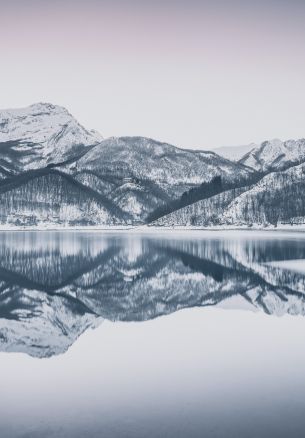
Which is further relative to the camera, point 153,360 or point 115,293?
point 115,293

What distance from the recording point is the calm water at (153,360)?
1492cm

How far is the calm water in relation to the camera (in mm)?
14922

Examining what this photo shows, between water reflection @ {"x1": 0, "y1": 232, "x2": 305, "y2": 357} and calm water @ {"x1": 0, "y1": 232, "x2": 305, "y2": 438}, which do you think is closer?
calm water @ {"x1": 0, "y1": 232, "x2": 305, "y2": 438}

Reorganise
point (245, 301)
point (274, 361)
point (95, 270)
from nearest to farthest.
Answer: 1. point (274, 361)
2. point (245, 301)
3. point (95, 270)

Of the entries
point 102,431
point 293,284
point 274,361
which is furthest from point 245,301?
point 102,431

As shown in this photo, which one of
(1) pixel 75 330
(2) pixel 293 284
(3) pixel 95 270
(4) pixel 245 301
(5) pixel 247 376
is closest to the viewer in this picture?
(5) pixel 247 376

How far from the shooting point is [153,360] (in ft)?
73.9

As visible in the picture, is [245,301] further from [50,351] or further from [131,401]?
[131,401]

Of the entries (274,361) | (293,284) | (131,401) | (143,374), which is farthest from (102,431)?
(293,284)

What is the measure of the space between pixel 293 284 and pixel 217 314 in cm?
1491

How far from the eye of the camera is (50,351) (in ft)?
79.3

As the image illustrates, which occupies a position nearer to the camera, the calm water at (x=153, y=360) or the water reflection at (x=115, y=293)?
the calm water at (x=153, y=360)

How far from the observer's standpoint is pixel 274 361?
21984 mm

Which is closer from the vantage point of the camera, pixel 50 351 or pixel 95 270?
pixel 50 351
